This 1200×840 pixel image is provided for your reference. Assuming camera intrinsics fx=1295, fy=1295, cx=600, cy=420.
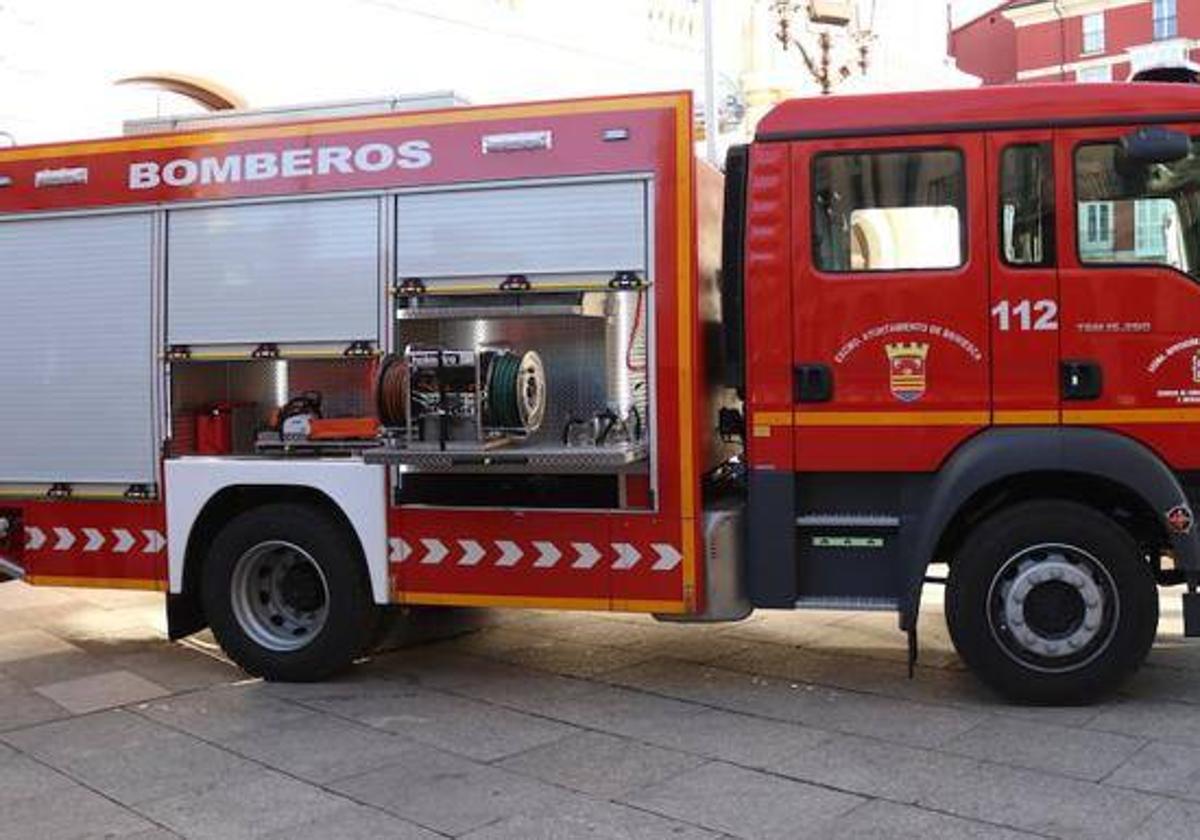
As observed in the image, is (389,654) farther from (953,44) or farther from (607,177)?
(953,44)

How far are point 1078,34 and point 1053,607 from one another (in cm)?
5991

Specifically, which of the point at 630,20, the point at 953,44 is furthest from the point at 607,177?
the point at 953,44

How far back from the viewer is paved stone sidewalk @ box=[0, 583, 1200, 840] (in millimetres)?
4609

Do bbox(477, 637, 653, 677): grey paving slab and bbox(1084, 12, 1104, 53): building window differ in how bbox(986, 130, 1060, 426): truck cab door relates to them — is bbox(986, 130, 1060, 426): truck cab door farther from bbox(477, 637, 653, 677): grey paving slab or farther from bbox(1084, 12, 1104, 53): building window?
bbox(1084, 12, 1104, 53): building window

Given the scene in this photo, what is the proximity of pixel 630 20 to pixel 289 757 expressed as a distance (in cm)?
1466

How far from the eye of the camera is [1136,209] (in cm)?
574

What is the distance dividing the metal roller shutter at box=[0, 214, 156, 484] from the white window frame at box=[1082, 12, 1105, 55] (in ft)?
195

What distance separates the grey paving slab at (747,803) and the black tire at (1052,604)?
1.38 meters

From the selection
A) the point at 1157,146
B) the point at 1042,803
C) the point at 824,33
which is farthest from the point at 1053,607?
the point at 824,33

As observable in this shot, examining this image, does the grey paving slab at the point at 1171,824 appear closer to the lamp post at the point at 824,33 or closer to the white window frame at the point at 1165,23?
the lamp post at the point at 824,33

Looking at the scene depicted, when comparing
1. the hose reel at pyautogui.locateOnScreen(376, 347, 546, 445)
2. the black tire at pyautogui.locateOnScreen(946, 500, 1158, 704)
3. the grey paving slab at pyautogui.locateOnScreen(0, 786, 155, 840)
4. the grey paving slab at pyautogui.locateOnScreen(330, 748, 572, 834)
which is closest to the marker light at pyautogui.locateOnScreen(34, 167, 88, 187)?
the hose reel at pyautogui.locateOnScreen(376, 347, 546, 445)

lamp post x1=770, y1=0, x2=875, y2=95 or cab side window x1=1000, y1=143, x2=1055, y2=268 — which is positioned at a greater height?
lamp post x1=770, y1=0, x2=875, y2=95

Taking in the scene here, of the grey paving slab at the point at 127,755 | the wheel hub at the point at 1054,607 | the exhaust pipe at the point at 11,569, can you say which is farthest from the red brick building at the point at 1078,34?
the grey paving slab at the point at 127,755

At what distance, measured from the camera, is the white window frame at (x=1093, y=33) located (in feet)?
193
